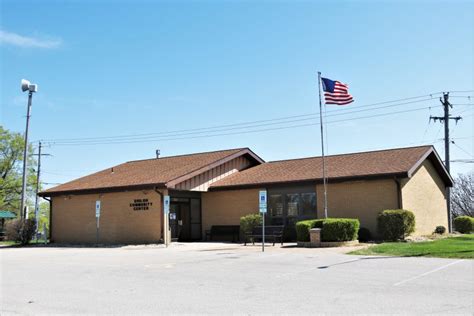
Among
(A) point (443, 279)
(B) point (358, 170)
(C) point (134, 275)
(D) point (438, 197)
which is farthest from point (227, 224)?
(A) point (443, 279)

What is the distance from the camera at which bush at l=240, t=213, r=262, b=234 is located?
26000mm

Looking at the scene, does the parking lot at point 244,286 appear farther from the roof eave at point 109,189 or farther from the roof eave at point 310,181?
the roof eave at point 109,189

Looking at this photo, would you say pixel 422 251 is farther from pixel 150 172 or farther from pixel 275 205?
pixel 150 172

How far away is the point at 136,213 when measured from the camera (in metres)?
27.7

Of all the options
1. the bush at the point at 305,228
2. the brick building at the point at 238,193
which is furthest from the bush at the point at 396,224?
the bush at the point at 305,228

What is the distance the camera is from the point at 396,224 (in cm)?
2266

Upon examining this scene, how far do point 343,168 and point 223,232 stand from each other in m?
7.30

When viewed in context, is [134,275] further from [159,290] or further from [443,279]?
[443,279]

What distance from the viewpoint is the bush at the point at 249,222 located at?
26.0 metres

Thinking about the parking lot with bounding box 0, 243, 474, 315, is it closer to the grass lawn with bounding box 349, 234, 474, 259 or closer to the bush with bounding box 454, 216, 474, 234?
the grass lawn with bounding box 349, 234, 474, 259

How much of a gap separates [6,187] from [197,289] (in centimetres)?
4783

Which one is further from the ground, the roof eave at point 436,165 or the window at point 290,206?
the roof eave at point 436,165

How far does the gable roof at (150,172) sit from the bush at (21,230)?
7.75 feet

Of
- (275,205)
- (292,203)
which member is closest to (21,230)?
(275,205)
